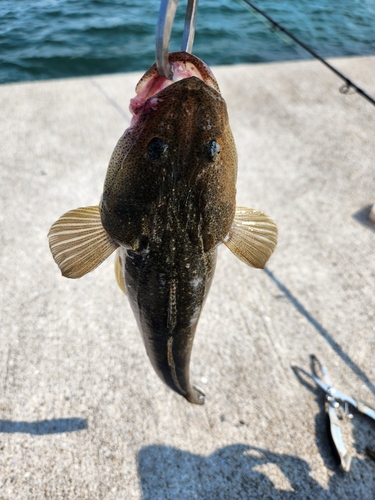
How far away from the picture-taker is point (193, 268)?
1.61 metres

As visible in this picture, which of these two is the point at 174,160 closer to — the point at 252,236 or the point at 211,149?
the point at 211,149

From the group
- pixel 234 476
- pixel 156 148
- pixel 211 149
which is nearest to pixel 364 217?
pixel 234 476

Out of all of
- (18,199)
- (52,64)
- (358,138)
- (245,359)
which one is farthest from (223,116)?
(52,64)

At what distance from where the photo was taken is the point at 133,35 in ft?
32.0

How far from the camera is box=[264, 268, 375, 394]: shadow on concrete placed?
2914 mm

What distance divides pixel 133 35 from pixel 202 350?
9499 mm

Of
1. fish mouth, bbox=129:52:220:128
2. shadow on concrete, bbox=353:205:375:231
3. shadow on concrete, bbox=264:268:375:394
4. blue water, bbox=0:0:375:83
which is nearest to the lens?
fish mouth, bbox=129:52:220:128

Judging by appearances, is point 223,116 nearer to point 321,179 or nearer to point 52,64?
point 321,179

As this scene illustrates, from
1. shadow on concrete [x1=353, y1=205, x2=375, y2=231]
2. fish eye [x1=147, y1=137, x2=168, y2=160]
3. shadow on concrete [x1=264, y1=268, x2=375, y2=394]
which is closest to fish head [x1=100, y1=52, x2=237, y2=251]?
fish eye [x1=147, y1=137, x2=168, y2=160]

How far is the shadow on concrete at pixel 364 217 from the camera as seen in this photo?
13.4ft

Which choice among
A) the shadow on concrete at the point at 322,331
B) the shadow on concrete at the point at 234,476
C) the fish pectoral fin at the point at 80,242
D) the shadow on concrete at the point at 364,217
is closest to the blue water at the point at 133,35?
the shadow on concrete at the point at 364,217

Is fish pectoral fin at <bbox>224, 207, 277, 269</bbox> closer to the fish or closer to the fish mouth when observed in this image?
the fish

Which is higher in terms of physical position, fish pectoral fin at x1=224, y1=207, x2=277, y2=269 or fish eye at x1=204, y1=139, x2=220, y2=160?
fish eye at x1=204, y1=139, x2=220, y2=160

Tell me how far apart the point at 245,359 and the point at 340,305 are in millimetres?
1089
